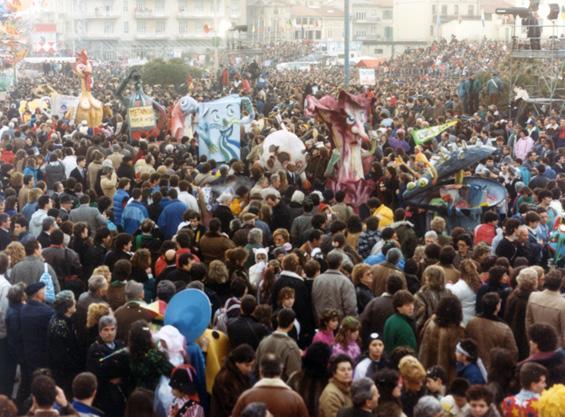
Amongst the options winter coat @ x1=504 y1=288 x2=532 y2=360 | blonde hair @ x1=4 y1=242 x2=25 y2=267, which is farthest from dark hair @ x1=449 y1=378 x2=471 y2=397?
blonde hair @ x1=4 y1=242 x2=25 y2=267

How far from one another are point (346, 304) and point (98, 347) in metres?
2.25

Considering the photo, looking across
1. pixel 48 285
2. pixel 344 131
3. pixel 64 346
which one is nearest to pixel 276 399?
Result: pixel 64 346

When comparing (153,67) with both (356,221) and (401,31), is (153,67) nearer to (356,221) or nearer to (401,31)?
(356,221)

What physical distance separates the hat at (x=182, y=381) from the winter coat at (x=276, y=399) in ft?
2.30

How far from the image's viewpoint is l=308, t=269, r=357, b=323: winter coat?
10375 mm

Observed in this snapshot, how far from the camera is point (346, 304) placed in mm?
10391

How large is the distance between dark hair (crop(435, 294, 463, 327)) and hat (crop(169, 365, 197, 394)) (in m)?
1.86

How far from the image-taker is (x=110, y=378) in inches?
353

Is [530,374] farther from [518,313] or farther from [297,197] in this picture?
[297,197]

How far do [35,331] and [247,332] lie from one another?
1.73 metres

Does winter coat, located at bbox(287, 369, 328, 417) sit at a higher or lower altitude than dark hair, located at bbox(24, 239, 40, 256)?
lower

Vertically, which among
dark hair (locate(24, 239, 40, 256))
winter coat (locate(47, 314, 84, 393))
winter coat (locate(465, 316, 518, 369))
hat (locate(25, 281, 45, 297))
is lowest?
winter coat (locate(47, 314, 84, 393))

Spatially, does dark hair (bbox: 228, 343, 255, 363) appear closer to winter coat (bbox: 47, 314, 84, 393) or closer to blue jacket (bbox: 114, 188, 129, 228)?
winter coat (bbox: 47, 314, 84, 393)

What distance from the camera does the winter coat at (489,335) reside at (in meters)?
9.21
